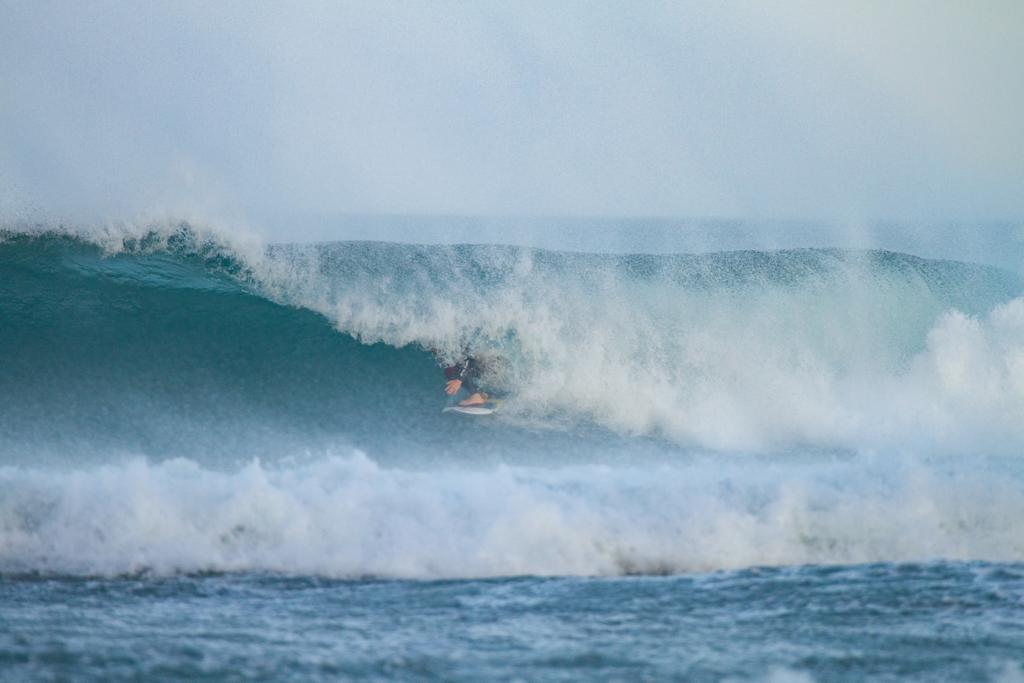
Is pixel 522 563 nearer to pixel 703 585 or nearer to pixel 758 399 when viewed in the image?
pixel 703 585

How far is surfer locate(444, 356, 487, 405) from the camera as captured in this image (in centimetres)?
1067

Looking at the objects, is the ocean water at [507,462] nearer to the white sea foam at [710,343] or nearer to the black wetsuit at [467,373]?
the white sea foam at [710,343]

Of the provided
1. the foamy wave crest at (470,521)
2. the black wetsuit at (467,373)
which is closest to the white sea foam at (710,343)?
the black wetsuit at (467,373)

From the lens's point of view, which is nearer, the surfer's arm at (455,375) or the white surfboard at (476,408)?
the white surfboard at (476,408)

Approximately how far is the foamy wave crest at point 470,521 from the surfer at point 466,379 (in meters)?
2.36

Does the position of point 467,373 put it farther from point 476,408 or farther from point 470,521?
point 470,521

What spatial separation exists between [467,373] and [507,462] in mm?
1726

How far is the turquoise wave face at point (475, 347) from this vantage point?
1004 cm

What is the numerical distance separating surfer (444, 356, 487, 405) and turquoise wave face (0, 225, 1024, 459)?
0.19 metres

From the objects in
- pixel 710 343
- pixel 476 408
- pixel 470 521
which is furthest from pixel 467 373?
pixel 470 521

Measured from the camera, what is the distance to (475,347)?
11422 mm

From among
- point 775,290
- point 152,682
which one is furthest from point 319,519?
point 775,290

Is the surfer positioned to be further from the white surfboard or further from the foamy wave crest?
the foamy wave crest

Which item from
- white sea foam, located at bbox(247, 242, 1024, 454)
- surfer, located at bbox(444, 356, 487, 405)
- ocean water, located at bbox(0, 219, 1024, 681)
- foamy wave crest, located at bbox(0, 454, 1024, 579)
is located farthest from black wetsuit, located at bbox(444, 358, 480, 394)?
foamy wave crest, located at bbox(0, 454, 1024, 579)
